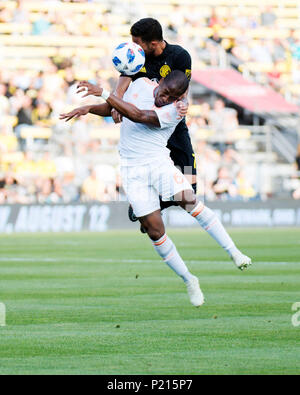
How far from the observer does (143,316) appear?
351 inches

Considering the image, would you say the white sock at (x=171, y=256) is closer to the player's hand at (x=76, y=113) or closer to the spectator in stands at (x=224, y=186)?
the player's hand at (x=76, y=113)

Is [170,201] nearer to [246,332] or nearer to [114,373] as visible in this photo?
[246,332]

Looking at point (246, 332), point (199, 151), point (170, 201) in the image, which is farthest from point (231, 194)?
point (246, 332)

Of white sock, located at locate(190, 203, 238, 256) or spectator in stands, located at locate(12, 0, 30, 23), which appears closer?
white sock, located at locate(190, 203, 238, 256)

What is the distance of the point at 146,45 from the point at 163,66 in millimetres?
377

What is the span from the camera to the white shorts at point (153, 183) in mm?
9531

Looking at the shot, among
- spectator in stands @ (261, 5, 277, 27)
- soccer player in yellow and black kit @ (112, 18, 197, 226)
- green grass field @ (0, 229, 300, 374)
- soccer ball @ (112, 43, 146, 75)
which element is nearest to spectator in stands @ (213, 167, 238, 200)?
spectator in stands @ (261, 5, 277, 27)

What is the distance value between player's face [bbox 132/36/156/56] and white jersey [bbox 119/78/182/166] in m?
0.27

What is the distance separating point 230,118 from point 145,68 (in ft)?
64.4

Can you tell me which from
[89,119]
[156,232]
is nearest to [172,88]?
[156,232]

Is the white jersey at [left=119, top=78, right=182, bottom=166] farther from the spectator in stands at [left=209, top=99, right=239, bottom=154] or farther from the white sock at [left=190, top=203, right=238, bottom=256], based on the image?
the spectator in stands at [left=209, top=99, right=239, bottom=154]

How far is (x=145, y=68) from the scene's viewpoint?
9.86 m

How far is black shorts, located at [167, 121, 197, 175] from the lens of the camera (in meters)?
10.4

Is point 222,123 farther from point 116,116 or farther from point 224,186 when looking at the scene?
point 116,116
